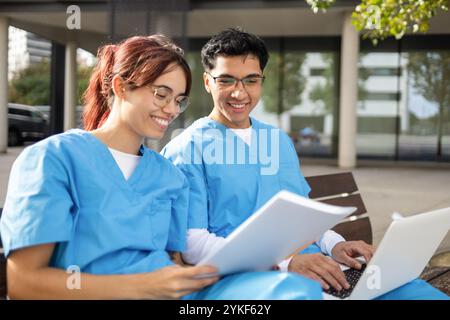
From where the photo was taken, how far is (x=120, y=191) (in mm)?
1623

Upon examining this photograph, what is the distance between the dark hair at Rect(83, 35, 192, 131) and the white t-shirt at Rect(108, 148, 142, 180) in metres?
0.17

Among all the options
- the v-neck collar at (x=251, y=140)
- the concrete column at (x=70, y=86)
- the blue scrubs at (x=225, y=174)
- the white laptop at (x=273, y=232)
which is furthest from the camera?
the concrete column at (x=70, y=86)

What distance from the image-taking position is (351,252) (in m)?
2.19

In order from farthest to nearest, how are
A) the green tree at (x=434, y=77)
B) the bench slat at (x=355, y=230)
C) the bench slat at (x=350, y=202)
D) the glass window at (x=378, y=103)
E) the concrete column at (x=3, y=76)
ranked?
the glass window at (x=378, y=103)
the green tree at (x=434, y=77)
the concrete column at (x=3, y=76)
the bench slat at (x=350, y=202)
the bench slat at (x=355, y=230)

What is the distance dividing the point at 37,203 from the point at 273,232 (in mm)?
560

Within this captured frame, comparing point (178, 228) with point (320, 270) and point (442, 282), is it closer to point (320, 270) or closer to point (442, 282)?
point (320, 270)

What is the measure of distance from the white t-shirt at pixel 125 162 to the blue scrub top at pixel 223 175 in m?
0.31

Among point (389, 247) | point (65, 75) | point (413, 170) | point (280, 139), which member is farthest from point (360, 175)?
point (389, 247)

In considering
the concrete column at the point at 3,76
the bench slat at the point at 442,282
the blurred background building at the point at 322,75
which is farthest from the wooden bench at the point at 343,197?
the concrete column at the point at 3,76

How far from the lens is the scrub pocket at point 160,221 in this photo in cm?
168

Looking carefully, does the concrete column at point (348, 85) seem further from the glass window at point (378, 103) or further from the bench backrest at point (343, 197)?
the bench backrest at point (343, 197)

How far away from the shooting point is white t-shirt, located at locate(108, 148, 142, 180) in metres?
1.73

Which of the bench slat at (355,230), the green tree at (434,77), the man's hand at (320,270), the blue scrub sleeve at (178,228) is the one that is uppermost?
the green tree at (434,77)

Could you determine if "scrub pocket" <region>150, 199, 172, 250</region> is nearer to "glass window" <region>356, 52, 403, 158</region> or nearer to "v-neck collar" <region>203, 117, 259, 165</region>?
"v-neck collar" <region>203, 117, 259, 165</region>
